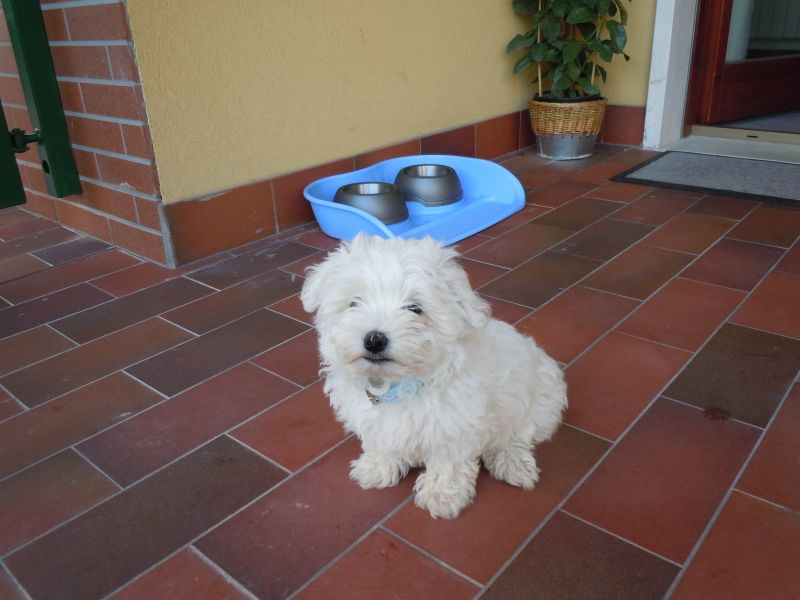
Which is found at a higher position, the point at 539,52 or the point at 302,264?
the point at 539,52

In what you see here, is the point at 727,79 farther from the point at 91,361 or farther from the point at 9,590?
the point at 9,590

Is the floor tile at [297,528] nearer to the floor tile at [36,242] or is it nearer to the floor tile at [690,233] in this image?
the floor tile at [690,233]

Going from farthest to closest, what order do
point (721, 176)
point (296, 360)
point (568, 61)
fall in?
point (568, 61) < point (721, 176) < point (296, 360)

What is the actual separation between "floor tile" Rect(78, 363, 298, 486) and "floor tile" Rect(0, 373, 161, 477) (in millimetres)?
57

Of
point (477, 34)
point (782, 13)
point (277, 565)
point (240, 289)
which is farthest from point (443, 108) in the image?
point (782, 13)

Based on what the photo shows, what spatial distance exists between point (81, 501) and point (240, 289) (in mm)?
Answer: 1274

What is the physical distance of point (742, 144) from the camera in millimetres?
4656

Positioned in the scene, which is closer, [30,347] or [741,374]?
[741,374]

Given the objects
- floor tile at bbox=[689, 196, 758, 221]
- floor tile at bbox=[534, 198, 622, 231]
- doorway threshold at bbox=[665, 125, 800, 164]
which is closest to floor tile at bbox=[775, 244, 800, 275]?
floor tile at bbox=[689, 196, 758, 221]

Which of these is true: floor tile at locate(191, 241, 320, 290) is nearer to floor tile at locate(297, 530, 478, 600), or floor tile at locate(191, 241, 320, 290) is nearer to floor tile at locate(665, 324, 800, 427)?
floor tile at locate(297, 530, 478, 600)

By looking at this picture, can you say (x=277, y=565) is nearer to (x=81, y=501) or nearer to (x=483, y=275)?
(x=81, y=501)

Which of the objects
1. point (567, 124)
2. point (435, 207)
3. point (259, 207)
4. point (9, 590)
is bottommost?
point (9, 590)

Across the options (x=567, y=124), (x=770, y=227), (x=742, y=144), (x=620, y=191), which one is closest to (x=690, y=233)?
(x=770, y=227)

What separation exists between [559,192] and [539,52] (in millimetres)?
1063
